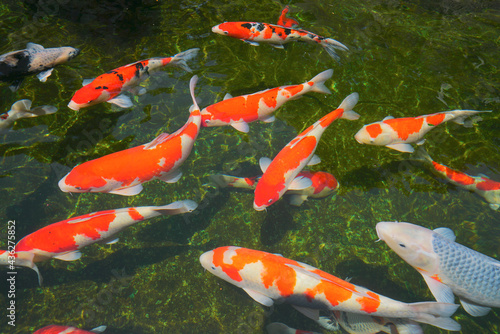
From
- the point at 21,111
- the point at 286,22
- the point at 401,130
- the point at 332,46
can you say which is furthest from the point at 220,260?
the point at 286,22

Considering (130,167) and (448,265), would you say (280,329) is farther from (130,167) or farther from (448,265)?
(130,167)

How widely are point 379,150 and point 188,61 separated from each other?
14.1ft

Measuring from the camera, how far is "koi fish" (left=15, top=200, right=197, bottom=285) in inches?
158

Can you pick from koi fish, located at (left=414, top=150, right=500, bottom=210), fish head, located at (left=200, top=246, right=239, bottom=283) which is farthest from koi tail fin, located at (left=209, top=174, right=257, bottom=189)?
koi fish, located at (left=414, top=150, right=500, bottom=210)

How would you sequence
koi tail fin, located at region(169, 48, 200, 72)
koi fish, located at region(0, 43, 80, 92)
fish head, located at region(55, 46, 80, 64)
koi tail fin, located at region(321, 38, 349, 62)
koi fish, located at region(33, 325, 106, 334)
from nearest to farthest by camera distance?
1. koi fish, located at region(33, 325, 106, 334)
2. koi fish, located at region(0, 43, 80, 92)
3. fish head, located at region(55, 46, 80, 64)
4. koi tail fin, located at region(169, 48, 200, 72)
5. koi tail fin, located at region(321, 38, 349, 62)

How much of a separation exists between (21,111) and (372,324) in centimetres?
645

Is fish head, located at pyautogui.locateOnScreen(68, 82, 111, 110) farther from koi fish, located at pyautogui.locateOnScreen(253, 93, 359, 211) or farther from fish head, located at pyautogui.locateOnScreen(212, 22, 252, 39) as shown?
koi fish, located at pyautogui.locateOnScreen(253, 93, 359, 211)

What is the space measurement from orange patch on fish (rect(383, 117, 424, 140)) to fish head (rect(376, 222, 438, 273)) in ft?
5.32

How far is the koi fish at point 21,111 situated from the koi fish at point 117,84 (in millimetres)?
782

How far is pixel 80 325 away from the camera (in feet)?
14.0

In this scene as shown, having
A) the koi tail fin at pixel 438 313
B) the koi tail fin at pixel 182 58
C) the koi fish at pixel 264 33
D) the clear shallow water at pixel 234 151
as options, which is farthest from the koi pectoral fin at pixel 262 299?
the koi fish at pixel 264 33

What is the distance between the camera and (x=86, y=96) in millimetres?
4660

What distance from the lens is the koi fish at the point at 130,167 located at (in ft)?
13.6

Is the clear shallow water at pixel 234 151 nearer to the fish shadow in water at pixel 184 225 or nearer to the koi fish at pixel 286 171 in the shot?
the fish shadow in water at pixel 184 225
